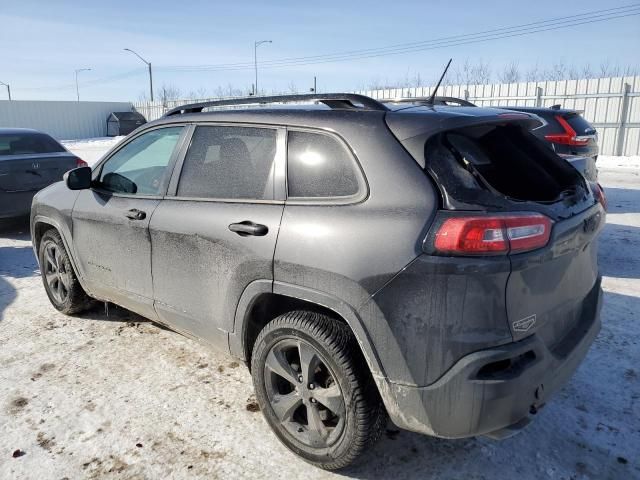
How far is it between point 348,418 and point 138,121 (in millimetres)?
37252

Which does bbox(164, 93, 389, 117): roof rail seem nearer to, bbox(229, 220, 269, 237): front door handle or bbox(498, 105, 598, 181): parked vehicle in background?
bbox(229, 220, 269, 237): front door handle

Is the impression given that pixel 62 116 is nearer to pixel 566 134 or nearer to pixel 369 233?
pixel 566 134

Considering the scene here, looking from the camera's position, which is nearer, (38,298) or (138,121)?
(38,298)

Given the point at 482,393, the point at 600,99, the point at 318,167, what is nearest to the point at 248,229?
the point at 318,167

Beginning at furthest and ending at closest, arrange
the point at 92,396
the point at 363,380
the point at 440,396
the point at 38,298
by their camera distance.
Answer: the point at 38,298 < the point at 92,396 < the point at 363,380 < the point at 440,396

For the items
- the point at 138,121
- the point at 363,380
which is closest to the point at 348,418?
the point at 363,380

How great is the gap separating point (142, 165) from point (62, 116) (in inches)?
1468

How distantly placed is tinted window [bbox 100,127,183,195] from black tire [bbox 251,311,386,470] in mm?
1402

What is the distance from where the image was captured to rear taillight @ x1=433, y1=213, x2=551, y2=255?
2.03 meters

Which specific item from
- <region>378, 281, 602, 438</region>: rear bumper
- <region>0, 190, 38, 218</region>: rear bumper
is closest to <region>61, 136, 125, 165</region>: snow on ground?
<region>0, 190, 38, 218</region>: rear bumper

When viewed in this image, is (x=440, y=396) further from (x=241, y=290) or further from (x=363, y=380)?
(x=241, y=290)

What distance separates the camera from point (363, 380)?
2330 millimetres

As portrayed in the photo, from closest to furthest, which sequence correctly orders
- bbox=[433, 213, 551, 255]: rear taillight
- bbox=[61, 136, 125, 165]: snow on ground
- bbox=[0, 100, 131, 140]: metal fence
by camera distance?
1. bbox=[433, 213, 551, 255]: rear taillight
2. bbox=[61, 136, 125, 165]: snow on ground
3. bbox=[0, 100, 131, 140]: metal fence

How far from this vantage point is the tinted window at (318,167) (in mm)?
2396
